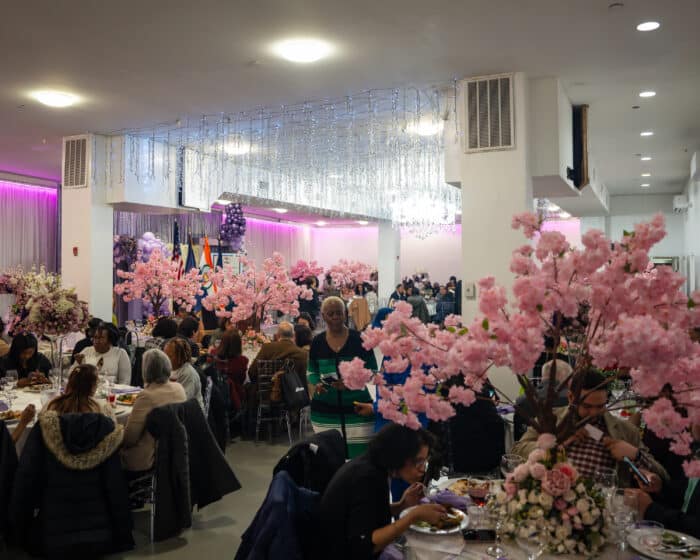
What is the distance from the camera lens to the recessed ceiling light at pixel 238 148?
31.0 ft

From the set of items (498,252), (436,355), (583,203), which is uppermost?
(583,203)

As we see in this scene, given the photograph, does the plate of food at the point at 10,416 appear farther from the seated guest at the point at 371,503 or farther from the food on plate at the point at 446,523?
the food on plate at the point at 446,523

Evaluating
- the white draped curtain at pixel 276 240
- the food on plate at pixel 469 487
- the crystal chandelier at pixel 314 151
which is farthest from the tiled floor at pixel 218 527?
the white draped curtain at pixel 276 240

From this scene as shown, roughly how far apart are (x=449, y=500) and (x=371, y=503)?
1.71 ft

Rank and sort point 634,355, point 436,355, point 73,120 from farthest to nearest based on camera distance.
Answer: point 73,120
point 436,355
point 634,355

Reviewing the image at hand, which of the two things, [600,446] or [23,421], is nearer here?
[600,446]

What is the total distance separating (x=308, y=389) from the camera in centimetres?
668

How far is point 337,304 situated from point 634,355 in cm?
300

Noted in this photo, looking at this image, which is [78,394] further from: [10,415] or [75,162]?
[75,162]

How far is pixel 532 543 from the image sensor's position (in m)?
2.06

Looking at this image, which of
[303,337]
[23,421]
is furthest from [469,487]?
[303,337]

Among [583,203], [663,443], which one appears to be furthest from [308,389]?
[583,203]

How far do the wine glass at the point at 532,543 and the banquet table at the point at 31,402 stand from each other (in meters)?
3.29

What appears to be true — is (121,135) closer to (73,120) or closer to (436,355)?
(73,120)
